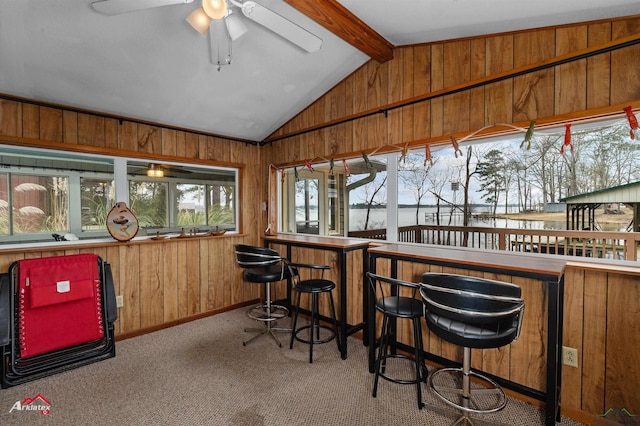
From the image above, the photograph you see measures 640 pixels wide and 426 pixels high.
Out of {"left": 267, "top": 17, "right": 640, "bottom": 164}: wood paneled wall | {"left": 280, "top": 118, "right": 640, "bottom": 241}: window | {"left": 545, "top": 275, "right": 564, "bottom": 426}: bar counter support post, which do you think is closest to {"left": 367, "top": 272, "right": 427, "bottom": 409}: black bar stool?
{"left": 545, "top": 275, "right": 564, "bottom": 426}: bar counter support post

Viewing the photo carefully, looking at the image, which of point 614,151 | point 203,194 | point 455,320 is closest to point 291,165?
point 203,194

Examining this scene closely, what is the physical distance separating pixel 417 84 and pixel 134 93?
8.52 feet

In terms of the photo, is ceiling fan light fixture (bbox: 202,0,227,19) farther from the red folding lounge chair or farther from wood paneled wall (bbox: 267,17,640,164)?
the red folding lounge chair

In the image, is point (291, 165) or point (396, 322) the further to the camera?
point (291, 165)

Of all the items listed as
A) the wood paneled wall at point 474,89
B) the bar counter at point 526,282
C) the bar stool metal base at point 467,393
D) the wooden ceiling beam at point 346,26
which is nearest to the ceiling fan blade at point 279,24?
the wooden ceiling beam at point 346,26

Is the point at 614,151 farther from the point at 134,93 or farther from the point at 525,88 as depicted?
the point at 134,93

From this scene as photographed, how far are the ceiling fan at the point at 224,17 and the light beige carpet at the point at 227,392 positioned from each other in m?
2.37

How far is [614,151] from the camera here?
2.03 metres

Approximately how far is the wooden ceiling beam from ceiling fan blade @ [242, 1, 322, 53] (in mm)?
266

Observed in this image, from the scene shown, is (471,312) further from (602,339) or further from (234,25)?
(234,25)

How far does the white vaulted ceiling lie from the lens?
1.95 m

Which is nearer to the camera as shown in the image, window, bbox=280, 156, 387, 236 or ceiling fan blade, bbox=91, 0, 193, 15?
ceiling fan blade, bbox=91, 0, 193, 15

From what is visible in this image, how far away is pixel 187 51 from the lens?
2.44 metres

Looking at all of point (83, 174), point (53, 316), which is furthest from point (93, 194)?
point (53, 316)
